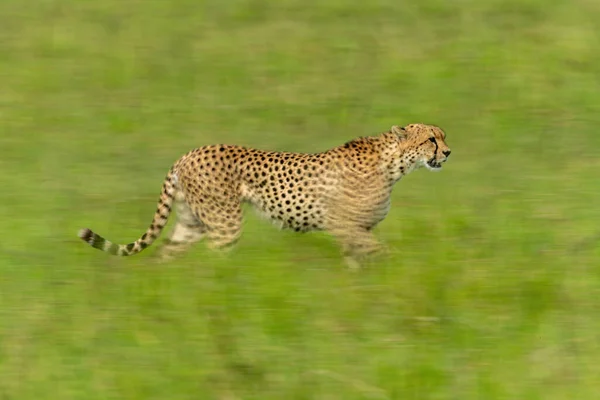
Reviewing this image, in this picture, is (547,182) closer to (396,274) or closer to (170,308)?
(396,274)

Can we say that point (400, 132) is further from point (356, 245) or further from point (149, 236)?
point (149, 236)

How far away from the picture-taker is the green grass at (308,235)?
6543mm

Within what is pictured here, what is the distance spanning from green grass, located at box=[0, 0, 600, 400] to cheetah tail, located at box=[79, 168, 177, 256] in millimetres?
96

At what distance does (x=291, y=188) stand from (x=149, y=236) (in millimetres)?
901

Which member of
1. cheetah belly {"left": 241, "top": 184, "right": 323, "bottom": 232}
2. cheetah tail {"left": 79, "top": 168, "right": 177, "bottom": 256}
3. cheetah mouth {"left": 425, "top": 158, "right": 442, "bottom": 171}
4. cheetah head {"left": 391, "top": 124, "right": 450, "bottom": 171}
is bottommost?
cheetah tail {"left": 79, "top": 168, "right": 177, "bottom": 256}

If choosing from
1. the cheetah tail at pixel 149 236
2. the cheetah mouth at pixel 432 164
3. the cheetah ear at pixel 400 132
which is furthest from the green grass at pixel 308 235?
the cheetah ear at pixel 400 132

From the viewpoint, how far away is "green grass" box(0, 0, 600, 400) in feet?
21.5

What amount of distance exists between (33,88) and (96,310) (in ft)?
22.8

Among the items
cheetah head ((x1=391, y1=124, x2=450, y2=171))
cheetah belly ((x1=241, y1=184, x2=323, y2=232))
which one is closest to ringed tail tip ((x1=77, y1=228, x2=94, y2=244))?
cheetah belly ((x1=241, y1=184, x2=323, y2=232))

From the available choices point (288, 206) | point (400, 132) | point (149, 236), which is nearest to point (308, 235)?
point (288, 206)

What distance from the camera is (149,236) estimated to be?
345 inches

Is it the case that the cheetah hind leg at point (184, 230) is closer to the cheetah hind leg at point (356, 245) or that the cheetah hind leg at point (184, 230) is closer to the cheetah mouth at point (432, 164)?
the cheetah hind leg at point (356, 245)

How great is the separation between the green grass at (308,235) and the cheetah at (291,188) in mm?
178

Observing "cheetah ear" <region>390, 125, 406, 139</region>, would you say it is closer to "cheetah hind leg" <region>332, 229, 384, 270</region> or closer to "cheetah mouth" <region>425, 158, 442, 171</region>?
"cheetah mouth" <region>425, 158, 442, 171</region>
